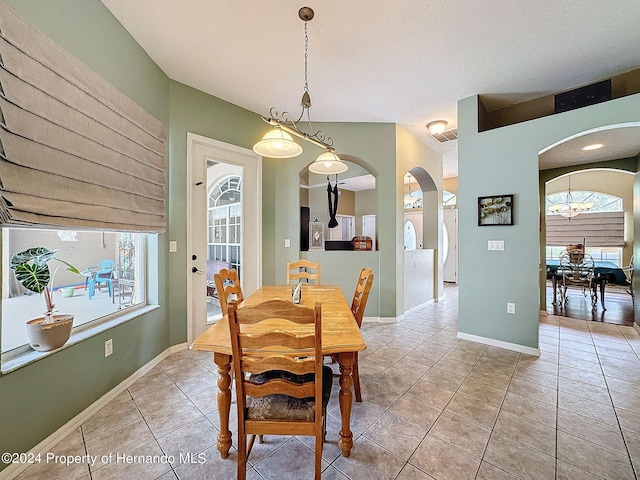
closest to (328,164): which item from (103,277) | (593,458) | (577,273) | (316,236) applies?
(316,236)

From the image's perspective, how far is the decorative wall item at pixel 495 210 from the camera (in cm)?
298

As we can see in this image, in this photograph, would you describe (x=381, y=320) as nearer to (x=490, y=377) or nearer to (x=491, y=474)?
(x=490, y=377)

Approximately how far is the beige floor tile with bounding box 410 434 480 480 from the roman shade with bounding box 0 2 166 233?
2425 millimetres

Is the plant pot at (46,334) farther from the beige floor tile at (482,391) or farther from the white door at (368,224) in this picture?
the white door at (368,224)

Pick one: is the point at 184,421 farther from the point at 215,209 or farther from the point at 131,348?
the point at 215,209

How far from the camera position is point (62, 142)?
1.55 meters

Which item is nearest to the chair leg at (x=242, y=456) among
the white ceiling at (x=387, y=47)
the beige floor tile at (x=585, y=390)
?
the beige floor tile at (x=585, y=390)

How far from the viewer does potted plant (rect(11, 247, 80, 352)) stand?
1457 millimetres

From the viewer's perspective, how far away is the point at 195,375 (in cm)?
Result: 240

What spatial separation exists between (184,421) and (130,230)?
1456 millimetres

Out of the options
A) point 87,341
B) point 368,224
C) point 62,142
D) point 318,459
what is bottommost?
point 318,459

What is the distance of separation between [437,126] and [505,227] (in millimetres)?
1847

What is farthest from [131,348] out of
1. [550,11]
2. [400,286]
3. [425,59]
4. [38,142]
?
A: [550,11]

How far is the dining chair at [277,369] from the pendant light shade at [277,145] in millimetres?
1360
